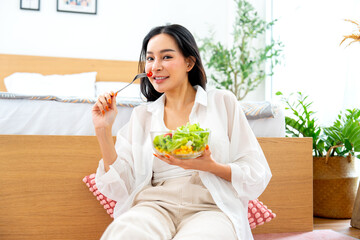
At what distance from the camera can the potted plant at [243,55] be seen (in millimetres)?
3691

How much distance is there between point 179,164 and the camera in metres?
1.12

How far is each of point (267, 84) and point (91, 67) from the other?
1826 mm

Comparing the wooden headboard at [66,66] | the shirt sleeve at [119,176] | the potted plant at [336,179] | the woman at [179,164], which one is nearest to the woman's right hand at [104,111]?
the woman at [179,164]

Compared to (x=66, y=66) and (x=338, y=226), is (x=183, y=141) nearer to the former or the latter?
(x=338, y=226)

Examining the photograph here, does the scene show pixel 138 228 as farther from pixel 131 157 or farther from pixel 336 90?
pixel 336 90

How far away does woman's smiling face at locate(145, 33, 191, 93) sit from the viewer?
1405 mm

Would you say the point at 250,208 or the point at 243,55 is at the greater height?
the point at 243,55

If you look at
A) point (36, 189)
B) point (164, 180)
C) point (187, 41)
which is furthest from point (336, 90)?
point (36, 189)

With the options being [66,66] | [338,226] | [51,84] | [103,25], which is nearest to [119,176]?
[338,226]

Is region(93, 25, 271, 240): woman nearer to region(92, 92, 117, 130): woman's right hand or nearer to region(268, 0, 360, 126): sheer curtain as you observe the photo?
region(92, 92, 117, 130): woman's right hand

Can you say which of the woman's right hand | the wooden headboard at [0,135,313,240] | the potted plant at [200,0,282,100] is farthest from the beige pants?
the potted plant at [200,0,282,100]

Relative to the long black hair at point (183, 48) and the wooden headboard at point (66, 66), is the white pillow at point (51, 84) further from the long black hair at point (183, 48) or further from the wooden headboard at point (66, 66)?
the long black hair at point (183, 48)

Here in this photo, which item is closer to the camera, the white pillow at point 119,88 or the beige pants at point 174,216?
the beige pants at point 174,216

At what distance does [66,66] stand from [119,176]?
2722 millimetres
